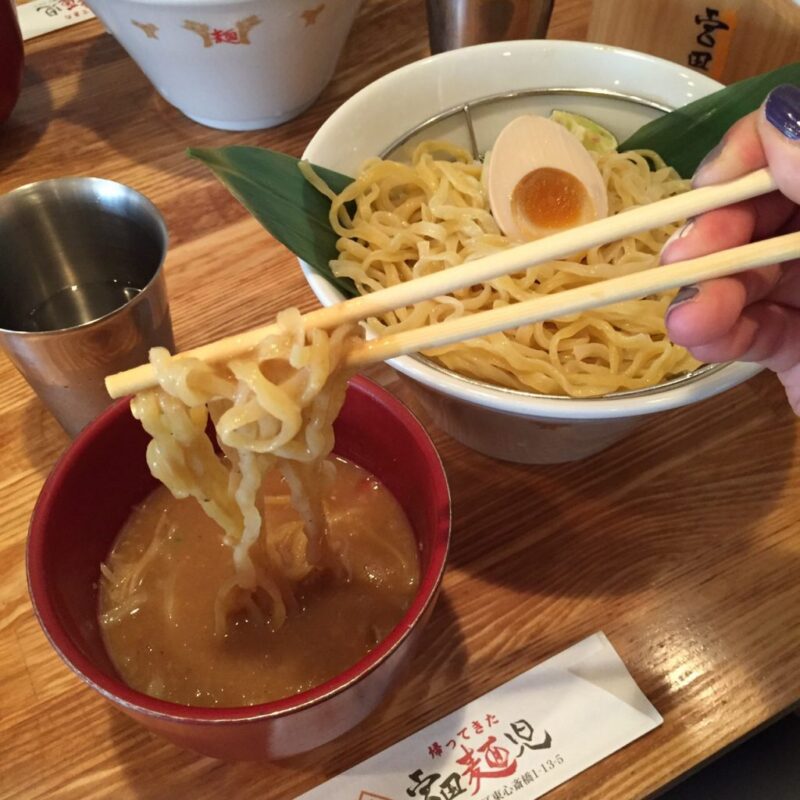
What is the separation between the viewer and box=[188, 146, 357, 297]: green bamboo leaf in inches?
41.6

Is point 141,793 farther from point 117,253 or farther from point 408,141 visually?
point 408,141

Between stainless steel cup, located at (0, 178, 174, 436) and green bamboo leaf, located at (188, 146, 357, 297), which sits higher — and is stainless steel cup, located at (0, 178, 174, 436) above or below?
below

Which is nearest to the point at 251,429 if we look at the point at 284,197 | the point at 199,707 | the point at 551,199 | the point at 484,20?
the point at 199,707

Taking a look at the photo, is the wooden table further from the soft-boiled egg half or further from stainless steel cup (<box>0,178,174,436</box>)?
the soft-boiled egg half

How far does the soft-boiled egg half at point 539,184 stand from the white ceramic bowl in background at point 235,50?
1.56 ft

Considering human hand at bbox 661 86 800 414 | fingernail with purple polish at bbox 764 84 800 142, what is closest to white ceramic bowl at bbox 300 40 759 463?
human hand at bbox 661 86 800 414

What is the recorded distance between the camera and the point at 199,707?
0.71 m

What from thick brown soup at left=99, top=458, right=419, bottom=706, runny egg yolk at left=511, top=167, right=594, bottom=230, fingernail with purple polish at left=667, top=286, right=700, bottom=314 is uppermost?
fingernail with purple polish at left=667, top=286, right=700, bottom=314

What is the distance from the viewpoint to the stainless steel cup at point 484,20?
5.18ft

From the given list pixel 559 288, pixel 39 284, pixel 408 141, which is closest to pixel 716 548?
pixel 559 288

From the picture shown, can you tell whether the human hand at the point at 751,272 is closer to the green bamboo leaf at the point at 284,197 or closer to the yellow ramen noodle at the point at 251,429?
the yellow ramen noodle at the point at 251,429

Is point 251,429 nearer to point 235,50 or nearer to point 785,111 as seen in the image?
point 785,111

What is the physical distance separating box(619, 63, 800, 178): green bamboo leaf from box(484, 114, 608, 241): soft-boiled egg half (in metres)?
0.14

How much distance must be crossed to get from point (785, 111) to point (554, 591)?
62 cm
